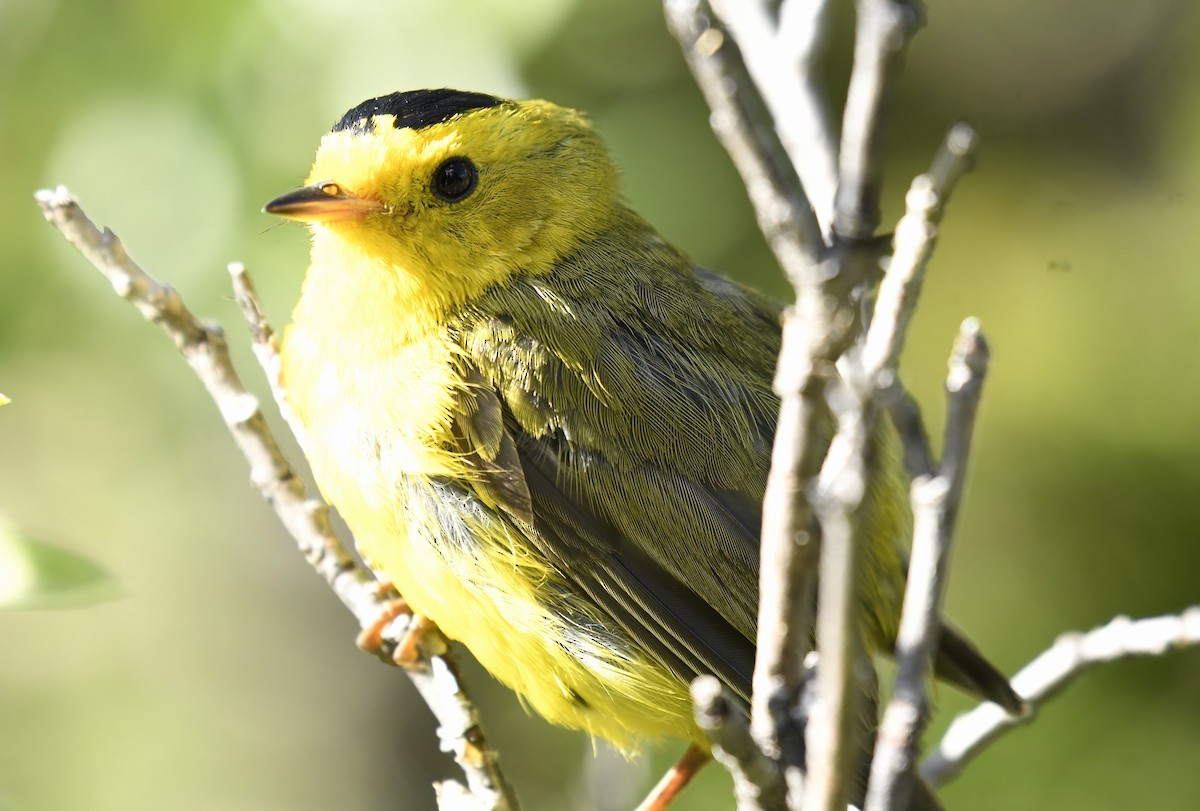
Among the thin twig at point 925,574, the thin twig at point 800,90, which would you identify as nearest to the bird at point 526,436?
the thin twig at point 800,90

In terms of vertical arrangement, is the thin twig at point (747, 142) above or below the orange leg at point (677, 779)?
above

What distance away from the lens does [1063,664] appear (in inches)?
113

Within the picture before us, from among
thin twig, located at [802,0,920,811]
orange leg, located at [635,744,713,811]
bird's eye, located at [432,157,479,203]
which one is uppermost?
bird's eye, located at [432,157,479,203]

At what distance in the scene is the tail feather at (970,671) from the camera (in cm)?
319

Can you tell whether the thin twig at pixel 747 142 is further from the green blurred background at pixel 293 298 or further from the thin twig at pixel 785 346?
the green blurred background at pixel 293 298

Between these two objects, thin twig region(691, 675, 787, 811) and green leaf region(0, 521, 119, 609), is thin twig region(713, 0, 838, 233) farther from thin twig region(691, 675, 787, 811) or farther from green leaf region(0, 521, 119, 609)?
green leaf region(0, 521, 119, 609)

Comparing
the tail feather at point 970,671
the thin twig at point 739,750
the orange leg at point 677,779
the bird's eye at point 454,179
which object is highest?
the bird's eye at point 454,179

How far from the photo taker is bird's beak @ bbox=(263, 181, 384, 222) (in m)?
3.02

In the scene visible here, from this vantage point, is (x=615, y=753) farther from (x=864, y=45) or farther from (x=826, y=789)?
(x=864, y=45)

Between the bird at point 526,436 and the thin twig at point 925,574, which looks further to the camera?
the bird at point 526,436

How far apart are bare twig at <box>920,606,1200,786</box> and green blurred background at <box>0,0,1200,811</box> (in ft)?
3.37

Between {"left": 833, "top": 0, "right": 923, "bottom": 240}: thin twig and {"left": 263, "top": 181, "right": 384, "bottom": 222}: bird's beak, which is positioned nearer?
{"left": 833, "top": 0, "right": 923, "bottom": 240}: thin twig

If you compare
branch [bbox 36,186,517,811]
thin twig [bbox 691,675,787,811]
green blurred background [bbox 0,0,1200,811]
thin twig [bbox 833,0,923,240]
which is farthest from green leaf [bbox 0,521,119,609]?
green blurred background [bbox 0,0,1200,811]

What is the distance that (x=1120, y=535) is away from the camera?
5.03m
